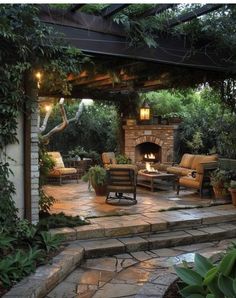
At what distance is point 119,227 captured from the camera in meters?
5.66

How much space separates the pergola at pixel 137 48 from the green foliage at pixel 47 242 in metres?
2.47

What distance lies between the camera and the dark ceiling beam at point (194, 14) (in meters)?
4.88

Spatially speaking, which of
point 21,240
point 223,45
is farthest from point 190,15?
point 21,240

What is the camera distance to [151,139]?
12.7 m

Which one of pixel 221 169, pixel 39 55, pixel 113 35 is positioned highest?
pixel 113 35

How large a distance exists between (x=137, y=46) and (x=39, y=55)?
1.50m

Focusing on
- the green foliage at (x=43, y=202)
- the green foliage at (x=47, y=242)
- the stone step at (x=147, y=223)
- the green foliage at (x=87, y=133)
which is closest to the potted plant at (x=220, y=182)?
the stone step at (x=147, y=223)

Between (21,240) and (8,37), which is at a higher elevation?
(8,37)

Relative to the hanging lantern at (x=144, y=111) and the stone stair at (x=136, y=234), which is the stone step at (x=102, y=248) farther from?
the hanging lantern at (x=144, y=111)

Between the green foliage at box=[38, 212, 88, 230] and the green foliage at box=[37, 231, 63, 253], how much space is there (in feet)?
1.43

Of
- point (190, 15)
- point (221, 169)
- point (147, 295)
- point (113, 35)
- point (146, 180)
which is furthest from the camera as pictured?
point (146, 180)

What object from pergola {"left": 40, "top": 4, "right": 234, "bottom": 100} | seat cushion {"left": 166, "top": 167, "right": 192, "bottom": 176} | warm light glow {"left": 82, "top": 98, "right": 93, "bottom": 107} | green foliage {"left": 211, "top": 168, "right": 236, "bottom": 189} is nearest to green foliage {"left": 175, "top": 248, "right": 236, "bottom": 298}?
pergola {"left": 40, "top": 4, "right": 234, "bottom": 100}

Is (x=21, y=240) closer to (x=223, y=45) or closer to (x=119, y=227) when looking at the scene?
(x=119, y=227)

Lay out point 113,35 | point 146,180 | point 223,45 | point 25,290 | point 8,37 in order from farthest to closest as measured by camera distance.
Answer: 1. point 146,180
2. point 223,45
3. point 113,35
4. point 8,37
5. point 25,290
